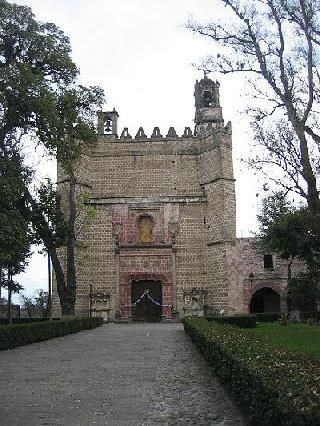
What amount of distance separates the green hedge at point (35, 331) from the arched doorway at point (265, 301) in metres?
17.4

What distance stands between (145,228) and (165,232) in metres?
1.66

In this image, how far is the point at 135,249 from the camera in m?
34.3

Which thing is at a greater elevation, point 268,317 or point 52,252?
point 52,252

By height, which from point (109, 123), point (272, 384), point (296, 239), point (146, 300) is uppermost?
point (109, 123)

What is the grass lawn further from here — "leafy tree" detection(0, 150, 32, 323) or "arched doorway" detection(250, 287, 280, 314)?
"arched doorway" detection(250, 287, 280, 314)

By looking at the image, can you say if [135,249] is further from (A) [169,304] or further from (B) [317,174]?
(B) [317,174]

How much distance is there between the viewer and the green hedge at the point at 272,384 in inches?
137

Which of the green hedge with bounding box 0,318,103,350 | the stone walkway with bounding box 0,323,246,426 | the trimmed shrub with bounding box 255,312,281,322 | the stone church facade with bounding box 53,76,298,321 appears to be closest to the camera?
the stone walkway with bounding box 0,323,246,426

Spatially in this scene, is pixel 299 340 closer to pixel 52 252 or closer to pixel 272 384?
pixel 272 384

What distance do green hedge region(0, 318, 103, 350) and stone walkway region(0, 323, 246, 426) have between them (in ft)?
7.01

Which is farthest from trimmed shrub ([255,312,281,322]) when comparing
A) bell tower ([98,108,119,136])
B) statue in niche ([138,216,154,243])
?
bell tower ([98,108,119,136])

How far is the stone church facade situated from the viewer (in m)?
32.6

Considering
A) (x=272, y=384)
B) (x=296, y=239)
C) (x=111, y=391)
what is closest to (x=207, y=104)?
(x=296, y=239)

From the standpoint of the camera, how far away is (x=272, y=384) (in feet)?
13.8
